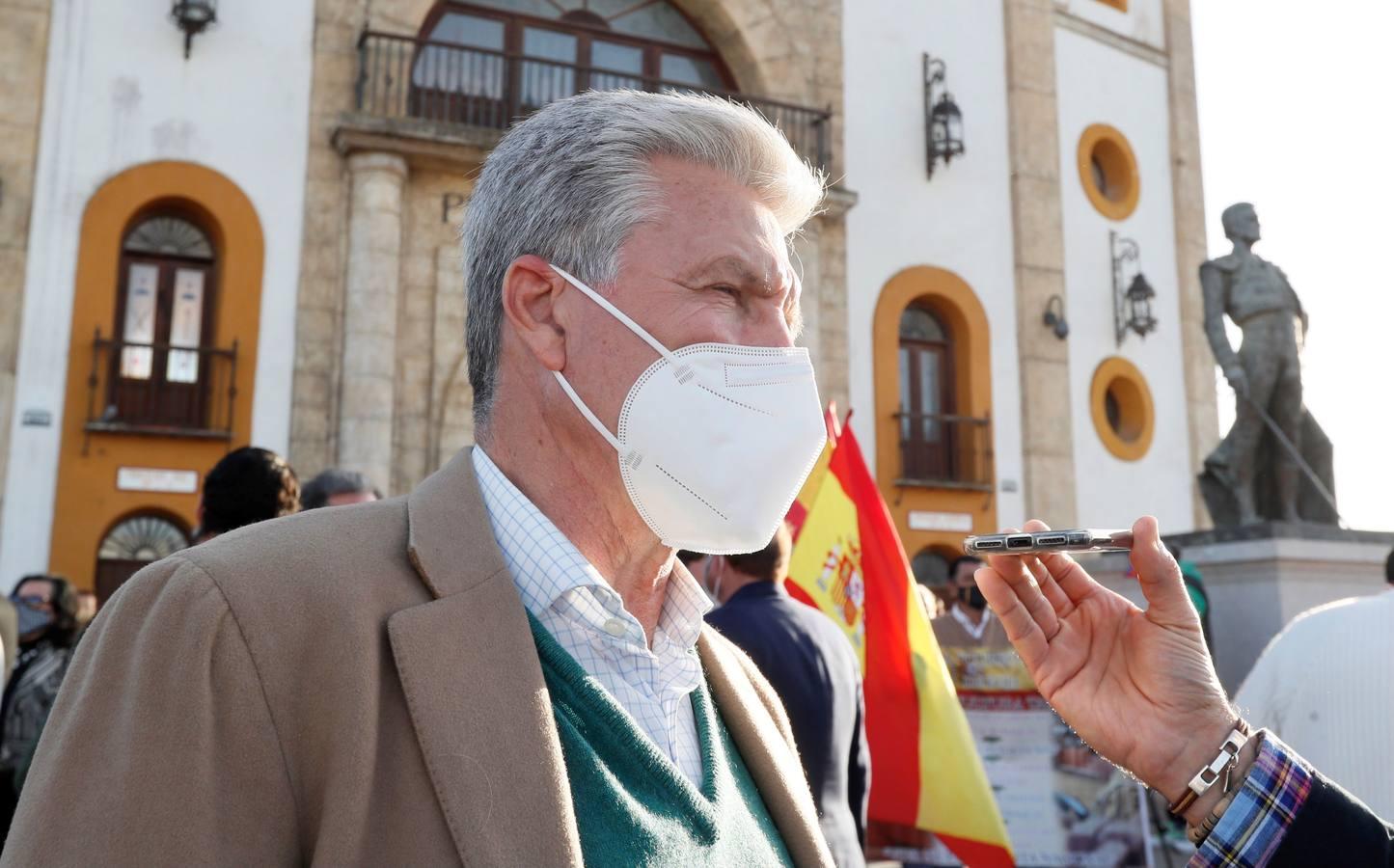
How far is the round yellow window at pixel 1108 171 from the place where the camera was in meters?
18.1

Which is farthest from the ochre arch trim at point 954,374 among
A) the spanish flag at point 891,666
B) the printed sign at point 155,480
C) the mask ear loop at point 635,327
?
the mask ear loop at point 635,327

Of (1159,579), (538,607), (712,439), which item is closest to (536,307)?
(712,439)

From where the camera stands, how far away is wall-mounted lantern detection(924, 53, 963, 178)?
1642 cm

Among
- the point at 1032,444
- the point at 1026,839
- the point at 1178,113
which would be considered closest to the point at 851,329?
the point at 1032,444

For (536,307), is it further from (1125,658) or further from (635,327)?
(1125,658)

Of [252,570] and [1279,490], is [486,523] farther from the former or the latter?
[1279,490]

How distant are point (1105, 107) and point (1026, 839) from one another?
1510cm

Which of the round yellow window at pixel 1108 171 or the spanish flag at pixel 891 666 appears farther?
the round yellow window at pixel 1108 171

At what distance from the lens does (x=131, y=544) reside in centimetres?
1220

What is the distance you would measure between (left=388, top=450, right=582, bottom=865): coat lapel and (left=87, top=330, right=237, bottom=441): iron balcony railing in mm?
11865

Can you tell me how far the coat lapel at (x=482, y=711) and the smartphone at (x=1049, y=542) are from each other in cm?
67

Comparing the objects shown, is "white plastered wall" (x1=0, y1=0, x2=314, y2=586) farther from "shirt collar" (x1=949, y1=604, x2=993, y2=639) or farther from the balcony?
"shirt collar" (x1=949, y1=604, x2=993, y2=639)

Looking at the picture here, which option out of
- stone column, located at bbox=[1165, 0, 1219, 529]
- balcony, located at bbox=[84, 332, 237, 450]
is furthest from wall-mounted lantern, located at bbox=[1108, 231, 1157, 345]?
balcony, located at bbox=[84, 332, 237, 450]

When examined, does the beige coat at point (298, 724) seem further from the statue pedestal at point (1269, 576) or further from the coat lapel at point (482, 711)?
the statue pedestal at point (1269, 576)
